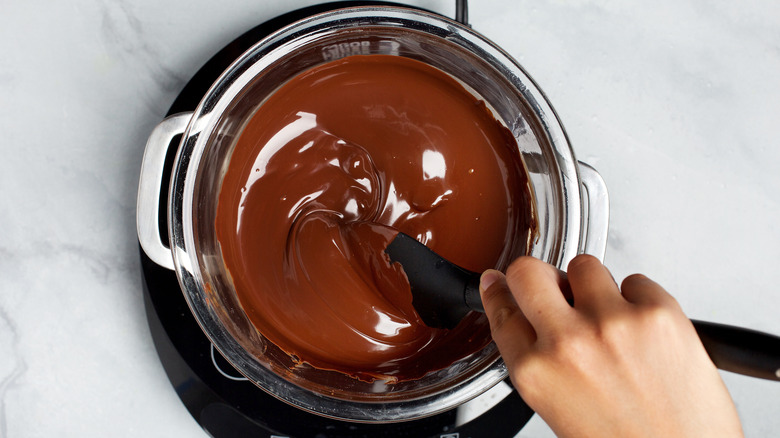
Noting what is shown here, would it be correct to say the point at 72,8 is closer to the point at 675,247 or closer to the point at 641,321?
the point at 641,321

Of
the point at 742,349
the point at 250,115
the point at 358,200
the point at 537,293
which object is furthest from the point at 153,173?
the point at 742,349

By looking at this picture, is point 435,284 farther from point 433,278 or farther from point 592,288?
point 592,288

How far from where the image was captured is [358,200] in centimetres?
74

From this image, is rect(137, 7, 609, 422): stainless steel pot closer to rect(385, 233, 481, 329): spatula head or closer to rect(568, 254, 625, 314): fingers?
rect(385, 233, 481, 329): spatula head

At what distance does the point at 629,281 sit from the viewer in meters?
0.50

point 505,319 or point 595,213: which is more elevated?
point 595,213

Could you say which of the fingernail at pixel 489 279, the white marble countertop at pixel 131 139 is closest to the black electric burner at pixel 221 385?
the white marble countertop at pixel 131 139

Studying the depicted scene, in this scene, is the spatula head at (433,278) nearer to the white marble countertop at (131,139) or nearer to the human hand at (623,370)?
the human hand at (623,370)

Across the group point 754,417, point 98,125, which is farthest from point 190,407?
point 754,417

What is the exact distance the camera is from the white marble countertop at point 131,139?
86 cm

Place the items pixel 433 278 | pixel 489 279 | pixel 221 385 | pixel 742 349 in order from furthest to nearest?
pixel 221 385 < pixel 433 278 < pixel 489 279 < pixel 742 349

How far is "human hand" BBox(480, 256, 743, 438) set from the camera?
446 mm

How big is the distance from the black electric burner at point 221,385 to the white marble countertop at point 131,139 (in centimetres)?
5

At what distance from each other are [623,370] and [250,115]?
Answer: 0.56 m
